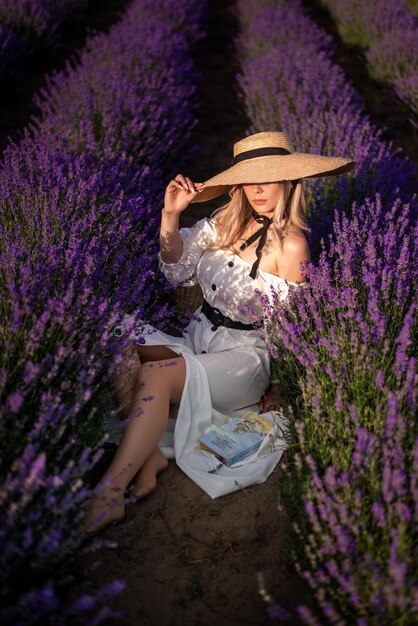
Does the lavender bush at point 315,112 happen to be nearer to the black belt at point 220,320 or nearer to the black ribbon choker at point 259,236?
the black ribbon choker at point 259,236

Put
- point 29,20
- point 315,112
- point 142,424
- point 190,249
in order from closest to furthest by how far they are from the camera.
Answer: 1. point 142,424
2. point 190,249
3. point 315,112
4. point 29,20

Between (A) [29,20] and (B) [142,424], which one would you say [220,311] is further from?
(A) [29,20]

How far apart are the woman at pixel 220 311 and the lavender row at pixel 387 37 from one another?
2666 millimetres

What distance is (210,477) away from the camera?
87.2 inches

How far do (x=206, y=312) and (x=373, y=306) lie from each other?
3.03 ft

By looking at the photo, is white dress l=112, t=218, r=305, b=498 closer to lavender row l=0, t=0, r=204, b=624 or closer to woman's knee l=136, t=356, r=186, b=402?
woman's knee l=136, t=356, r=186, b=402

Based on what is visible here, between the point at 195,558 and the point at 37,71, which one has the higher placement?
the point at 37,71

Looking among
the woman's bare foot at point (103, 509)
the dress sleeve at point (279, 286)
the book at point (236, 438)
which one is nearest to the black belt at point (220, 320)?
the dress sleeve at point (279, 286)

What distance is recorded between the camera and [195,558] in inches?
77.7

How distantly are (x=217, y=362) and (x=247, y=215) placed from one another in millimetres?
718

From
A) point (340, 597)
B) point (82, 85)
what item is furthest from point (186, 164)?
point (340, 597)

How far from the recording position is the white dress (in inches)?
89.4

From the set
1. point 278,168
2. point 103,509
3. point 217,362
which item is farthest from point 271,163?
point 103,509

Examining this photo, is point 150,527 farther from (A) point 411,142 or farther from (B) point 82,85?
→ (A) point 411,142
